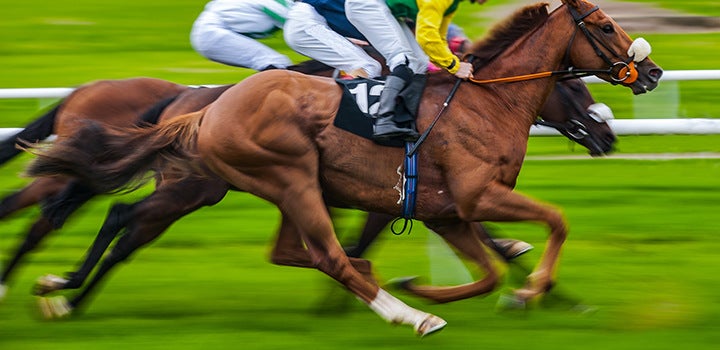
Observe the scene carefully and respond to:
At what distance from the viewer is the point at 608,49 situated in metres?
6.06

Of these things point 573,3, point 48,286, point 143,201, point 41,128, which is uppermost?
point 573,3

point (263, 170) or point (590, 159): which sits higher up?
point (263, 170)

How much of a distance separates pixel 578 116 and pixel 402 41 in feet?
3.41

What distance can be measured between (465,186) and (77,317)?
79.8 inches

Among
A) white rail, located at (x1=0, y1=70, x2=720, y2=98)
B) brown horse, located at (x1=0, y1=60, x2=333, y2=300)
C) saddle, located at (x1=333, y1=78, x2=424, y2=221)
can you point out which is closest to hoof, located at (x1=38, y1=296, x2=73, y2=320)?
brown horse, located at (x1=0, y1=60, x2=333, y2=300)

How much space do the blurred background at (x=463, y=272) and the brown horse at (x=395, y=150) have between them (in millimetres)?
358

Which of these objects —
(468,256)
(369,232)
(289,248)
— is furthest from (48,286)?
(468,256)

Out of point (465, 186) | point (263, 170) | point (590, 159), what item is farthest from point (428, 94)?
point (590, 159)

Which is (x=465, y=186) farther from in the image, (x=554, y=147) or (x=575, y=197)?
(x=554, y=147)

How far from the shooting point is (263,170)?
19.1 feet

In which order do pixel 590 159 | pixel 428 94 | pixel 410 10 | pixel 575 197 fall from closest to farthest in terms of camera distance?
pixel 428 94 → pixel 410 10 → pixel 575 197 → pixel 590 159

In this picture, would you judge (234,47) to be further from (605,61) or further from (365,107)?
(605,61)

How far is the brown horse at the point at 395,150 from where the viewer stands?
5.76 metres

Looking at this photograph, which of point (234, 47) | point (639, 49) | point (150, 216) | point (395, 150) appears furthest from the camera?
point (234, 47)
